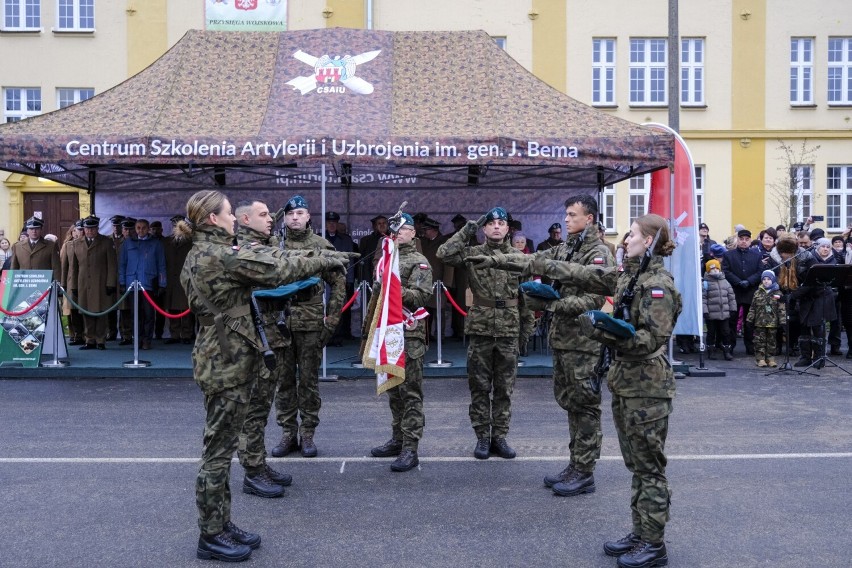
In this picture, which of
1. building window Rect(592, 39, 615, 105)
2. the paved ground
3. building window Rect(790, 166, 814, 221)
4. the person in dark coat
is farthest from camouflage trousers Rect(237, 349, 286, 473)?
building window Rect(790, 166, 814, 221)

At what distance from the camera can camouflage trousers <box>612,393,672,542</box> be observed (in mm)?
4781

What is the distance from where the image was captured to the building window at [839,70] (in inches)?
1069

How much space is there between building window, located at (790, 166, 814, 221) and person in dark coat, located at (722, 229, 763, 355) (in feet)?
40.3

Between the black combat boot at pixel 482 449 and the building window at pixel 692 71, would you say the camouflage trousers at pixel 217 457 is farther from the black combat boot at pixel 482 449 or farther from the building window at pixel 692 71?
the building window at pixel 692 71

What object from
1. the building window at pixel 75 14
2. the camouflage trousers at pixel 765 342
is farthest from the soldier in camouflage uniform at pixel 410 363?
the building window at pixel 75 14

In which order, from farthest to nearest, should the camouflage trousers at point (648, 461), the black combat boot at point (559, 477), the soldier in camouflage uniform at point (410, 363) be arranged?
the soldier in camouflage uniform at point (410, 363)
the black combat boot at point (559, 477)
the camouflage trousers at point (648, 461)

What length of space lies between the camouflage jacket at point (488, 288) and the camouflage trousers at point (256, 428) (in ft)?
6.04

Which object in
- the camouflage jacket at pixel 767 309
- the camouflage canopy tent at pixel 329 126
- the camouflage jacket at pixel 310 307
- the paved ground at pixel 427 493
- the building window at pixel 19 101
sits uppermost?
the building window at pixel 19 101

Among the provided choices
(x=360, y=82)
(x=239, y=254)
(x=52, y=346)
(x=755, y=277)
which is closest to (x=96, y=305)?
(x=52, y=346)

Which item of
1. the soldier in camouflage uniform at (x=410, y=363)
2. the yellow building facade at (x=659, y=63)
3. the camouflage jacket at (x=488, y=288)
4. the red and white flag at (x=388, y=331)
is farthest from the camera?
the yellow building facade at (x=659, y=63)

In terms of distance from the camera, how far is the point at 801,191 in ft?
87.3

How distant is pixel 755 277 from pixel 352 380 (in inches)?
287

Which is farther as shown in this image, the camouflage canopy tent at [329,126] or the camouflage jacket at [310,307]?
the camouflage canopy tent at [329,126]

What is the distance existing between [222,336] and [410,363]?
238 cm
